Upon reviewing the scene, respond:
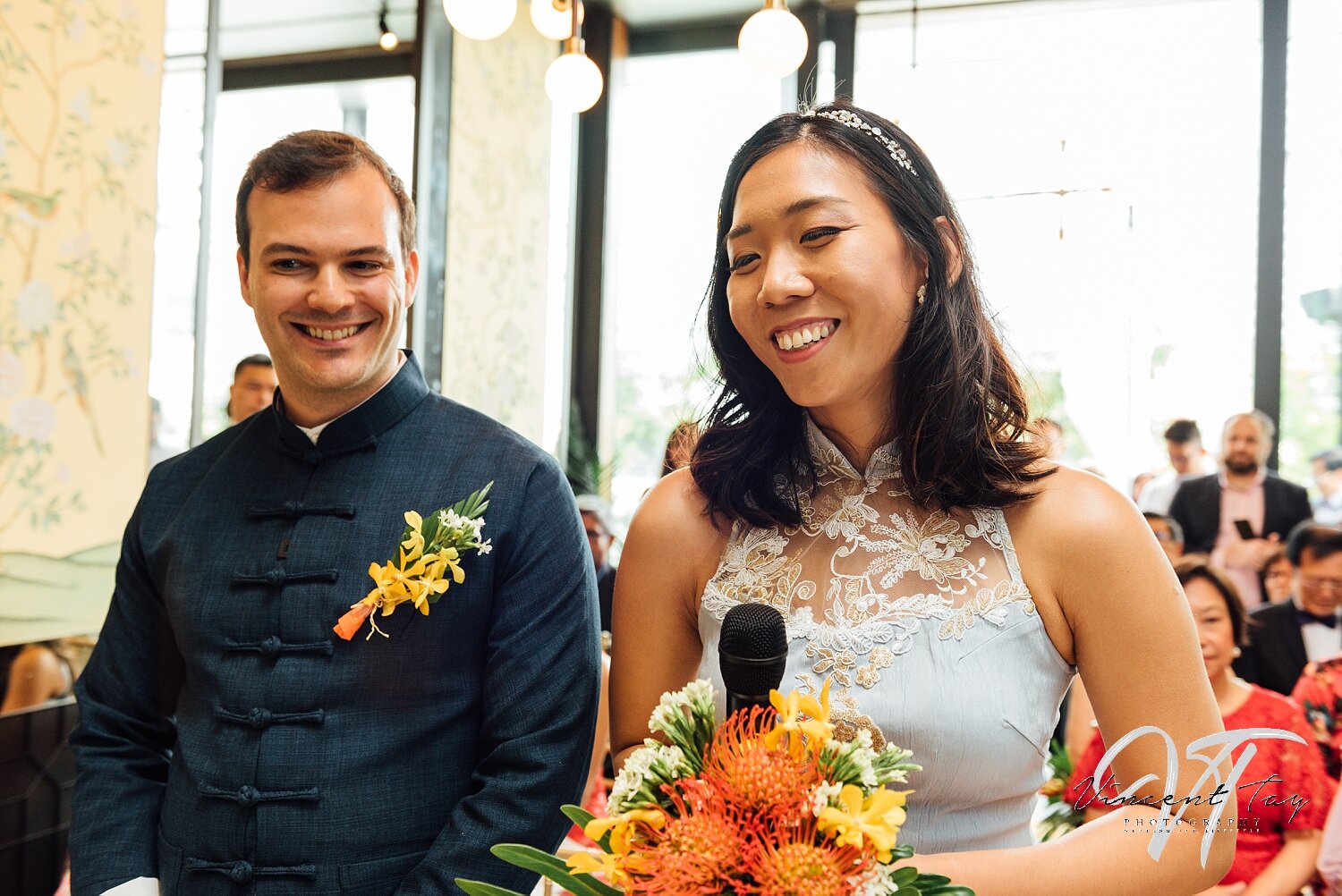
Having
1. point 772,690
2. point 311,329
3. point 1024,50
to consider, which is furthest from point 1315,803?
point 1024,50

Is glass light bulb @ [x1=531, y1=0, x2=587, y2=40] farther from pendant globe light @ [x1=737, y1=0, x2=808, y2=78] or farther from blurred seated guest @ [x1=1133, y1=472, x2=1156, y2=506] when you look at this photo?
blurred seated guest @ [x1=1133, y1=472, x2=1156, y2=506]

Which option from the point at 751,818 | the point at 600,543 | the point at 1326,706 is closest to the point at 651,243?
the point at 600,543

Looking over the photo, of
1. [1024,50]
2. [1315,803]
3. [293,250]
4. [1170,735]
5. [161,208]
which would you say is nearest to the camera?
[1170,735]

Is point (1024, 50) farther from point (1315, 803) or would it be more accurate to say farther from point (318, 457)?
point (318, 457)

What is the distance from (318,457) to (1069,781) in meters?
2.43

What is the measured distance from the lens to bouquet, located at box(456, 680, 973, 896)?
0.79 meters

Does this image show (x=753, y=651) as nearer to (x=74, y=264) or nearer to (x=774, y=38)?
(x=74, y=264)

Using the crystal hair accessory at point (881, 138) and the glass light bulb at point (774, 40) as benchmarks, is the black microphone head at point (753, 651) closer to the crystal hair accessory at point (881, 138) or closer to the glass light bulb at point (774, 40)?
the crystal hair accessory at point (881, 138)

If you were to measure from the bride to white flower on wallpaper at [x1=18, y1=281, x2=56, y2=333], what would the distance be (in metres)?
1.92

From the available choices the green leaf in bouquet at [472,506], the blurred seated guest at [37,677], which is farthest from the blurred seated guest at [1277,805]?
the blurred seated guest at [37,677]

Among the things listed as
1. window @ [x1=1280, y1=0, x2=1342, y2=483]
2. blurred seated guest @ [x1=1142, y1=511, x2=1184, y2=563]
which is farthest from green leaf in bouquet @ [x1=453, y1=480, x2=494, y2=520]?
window @ [x1=1280, y1=0, x2=1342, y2=483]

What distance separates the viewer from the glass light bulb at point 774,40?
124 inches

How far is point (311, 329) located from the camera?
5.54 feet

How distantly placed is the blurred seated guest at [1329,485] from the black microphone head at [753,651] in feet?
19.1
